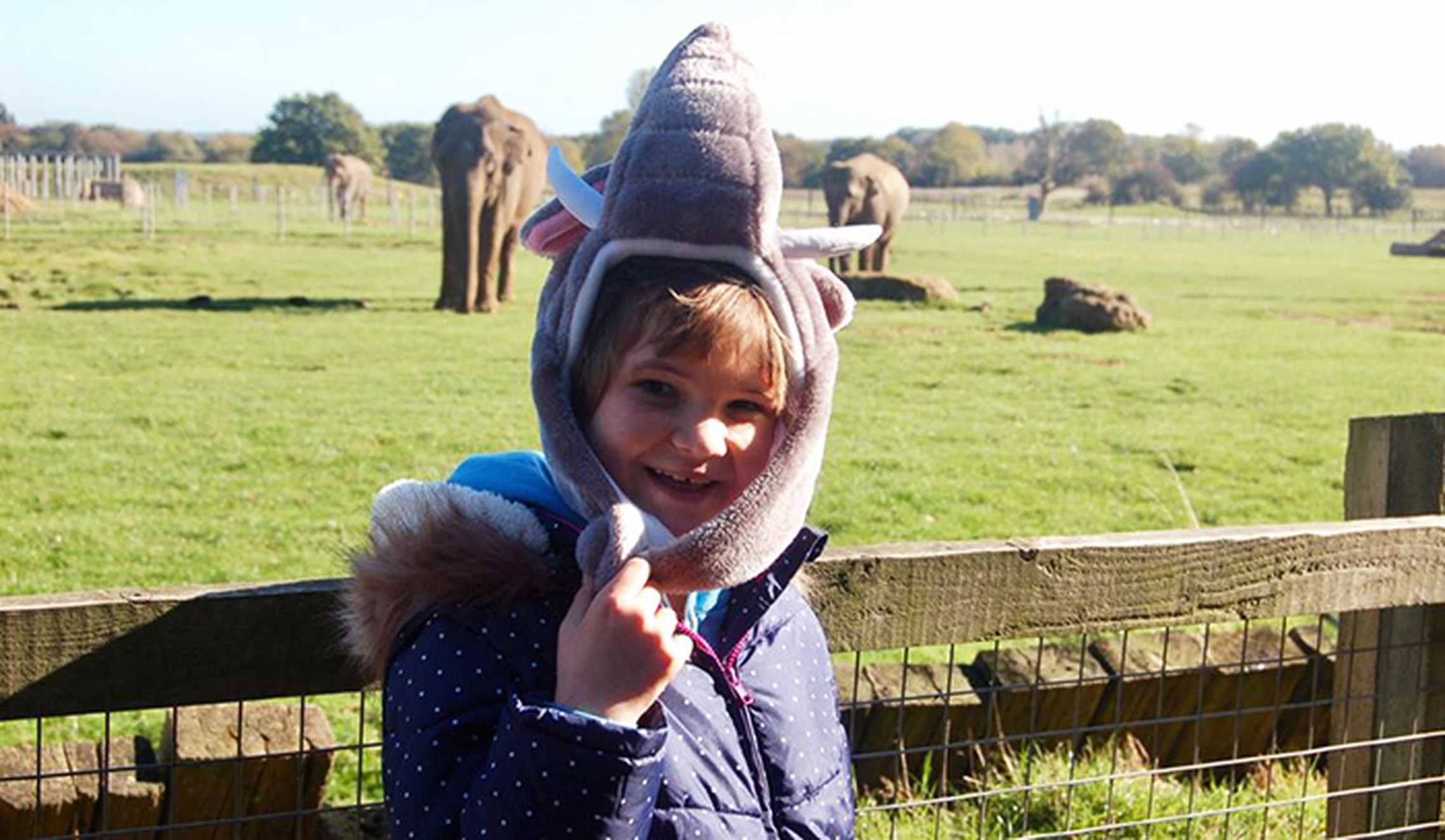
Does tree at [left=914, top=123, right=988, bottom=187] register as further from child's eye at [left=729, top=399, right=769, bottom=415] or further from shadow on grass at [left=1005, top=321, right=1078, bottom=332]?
child's eye at [left=729, top=399, right=769, bottom=415]

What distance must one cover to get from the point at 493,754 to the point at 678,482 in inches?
16.8

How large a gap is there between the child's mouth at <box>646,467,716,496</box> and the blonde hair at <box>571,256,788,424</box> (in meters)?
0.11

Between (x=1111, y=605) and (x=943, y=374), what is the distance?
12915 millimetres

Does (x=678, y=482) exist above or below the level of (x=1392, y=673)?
above

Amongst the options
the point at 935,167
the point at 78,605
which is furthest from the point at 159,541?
the point at 935,167

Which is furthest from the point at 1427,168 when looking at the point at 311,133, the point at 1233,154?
the point at 311,133

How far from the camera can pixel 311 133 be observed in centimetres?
8656

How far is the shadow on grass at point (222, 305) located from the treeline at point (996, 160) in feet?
210

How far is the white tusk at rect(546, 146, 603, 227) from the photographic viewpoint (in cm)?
190

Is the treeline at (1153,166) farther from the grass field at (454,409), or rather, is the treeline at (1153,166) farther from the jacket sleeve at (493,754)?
the jacket sleeve at (493,754)

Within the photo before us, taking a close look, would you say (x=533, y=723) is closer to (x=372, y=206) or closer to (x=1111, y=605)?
(x=1111, y=605)

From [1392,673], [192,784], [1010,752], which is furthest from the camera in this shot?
[1010,752]

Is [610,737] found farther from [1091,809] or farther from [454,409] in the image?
[454,409]

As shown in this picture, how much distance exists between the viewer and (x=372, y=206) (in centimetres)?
6438
